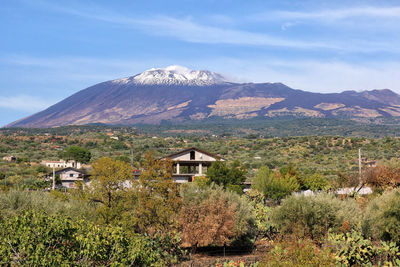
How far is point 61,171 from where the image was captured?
8569 centimetres

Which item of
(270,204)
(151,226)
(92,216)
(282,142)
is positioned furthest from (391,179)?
(282,142)

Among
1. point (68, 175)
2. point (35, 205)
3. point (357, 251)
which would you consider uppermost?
point (35, 205)

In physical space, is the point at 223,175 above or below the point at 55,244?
below

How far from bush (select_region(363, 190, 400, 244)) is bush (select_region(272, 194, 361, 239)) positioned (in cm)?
108

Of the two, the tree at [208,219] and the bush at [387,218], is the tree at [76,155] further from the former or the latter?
the bush at [387,218]

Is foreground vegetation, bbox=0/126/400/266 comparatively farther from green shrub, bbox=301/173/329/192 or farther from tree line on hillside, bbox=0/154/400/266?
Answer: green shrub, bbox=301/173/329/192

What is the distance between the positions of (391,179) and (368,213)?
1834cm

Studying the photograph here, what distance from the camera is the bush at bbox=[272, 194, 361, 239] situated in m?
30.6

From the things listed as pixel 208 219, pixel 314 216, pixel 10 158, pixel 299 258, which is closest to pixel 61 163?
pixel 10 158

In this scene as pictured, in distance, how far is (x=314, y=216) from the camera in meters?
30.7

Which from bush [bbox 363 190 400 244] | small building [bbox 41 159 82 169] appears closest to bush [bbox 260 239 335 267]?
bush [bbox 363 190 400 244]

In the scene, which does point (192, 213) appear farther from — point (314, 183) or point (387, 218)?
point (314, 183)

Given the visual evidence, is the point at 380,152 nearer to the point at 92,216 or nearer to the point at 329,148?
the point at 329,148

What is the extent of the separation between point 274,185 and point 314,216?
24.5 metres
